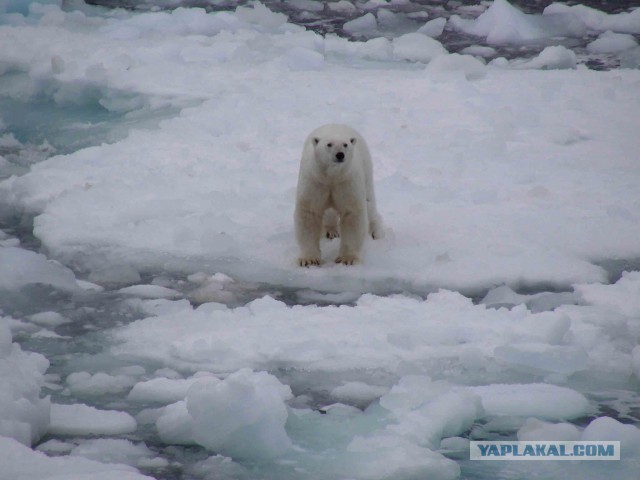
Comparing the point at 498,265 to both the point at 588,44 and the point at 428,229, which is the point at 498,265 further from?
the point at 588,44

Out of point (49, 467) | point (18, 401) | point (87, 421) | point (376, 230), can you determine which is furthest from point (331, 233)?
point (49, 467)

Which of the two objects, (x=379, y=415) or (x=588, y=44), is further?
(x=588, y=44)

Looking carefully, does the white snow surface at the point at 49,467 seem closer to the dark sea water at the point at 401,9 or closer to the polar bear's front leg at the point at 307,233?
the polar bear's front leg at the point at 307,233

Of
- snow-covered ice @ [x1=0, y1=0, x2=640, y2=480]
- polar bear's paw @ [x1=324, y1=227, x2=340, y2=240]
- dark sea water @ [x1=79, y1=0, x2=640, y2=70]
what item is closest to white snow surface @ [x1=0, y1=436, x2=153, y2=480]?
snow-covered ice @ [x1=0, y1=0, x2=640, y2=480]

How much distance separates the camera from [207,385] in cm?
333

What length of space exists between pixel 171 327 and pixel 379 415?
4.03 ft

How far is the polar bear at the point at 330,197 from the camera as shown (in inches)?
205

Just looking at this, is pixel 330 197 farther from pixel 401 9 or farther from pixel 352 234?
pixel 401 9

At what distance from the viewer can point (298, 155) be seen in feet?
24.4

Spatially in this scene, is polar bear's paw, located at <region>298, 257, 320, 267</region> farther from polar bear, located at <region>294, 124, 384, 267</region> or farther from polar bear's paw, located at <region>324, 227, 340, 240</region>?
polar bear's paw, located at <region>324, 227, 340, 240</region>

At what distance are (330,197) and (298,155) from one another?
7.00ft

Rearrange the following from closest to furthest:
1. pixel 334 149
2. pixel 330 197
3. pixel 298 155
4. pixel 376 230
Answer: pixel 334 149, pixel 330 197, pixel 376 230, pixel 298 155

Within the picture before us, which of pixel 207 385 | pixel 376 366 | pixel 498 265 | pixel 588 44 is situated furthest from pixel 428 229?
pixel 588 44

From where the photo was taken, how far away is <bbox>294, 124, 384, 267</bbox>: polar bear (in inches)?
205
